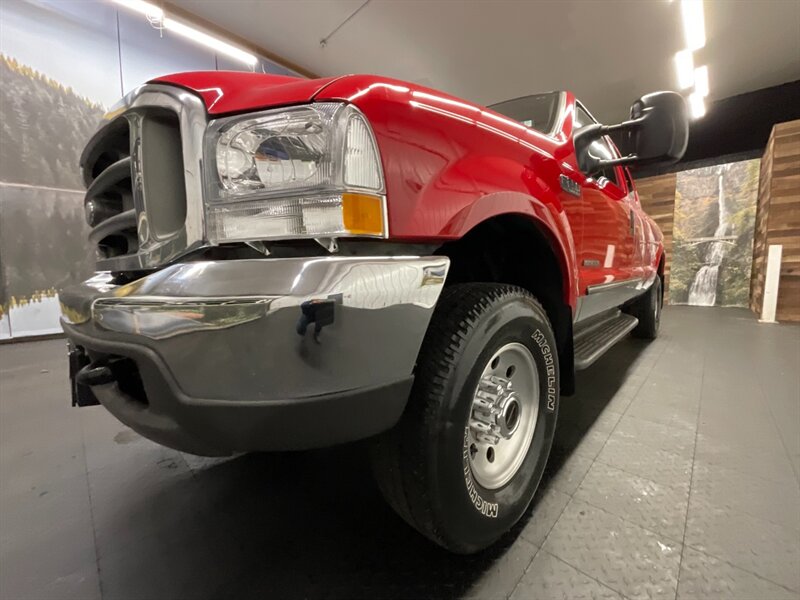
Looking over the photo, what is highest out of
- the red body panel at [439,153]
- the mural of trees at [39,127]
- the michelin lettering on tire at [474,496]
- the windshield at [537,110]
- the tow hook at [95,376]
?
the mural of trees at [39,127]

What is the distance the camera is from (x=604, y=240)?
199 cm

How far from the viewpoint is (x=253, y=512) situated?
4.11 feet

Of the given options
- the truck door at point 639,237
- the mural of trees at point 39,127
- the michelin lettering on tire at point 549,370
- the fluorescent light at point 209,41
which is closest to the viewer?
the michelin lettering on tire at point 549,370

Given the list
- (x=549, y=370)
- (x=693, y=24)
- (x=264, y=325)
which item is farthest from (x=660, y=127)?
(x=693, y=24)

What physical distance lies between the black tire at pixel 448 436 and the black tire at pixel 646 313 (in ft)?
11.3

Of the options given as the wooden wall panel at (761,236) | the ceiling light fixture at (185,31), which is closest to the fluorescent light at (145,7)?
the ceiling light fixture at (185,31)

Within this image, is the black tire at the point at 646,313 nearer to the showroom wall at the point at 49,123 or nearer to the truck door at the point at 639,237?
the truck door at the point at 639,237

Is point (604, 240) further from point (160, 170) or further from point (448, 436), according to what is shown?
point (160, 170)

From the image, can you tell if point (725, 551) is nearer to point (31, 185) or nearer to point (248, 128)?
point (248, 128)

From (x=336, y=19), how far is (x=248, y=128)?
5.64 meters

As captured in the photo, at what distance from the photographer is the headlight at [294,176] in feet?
2.36

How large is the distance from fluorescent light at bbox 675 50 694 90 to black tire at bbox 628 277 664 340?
14.6 ft

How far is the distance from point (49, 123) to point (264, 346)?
6338mm

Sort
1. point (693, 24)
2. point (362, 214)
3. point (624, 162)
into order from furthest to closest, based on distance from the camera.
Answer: point (693, 24), point (624, 162), point (362, 214)
